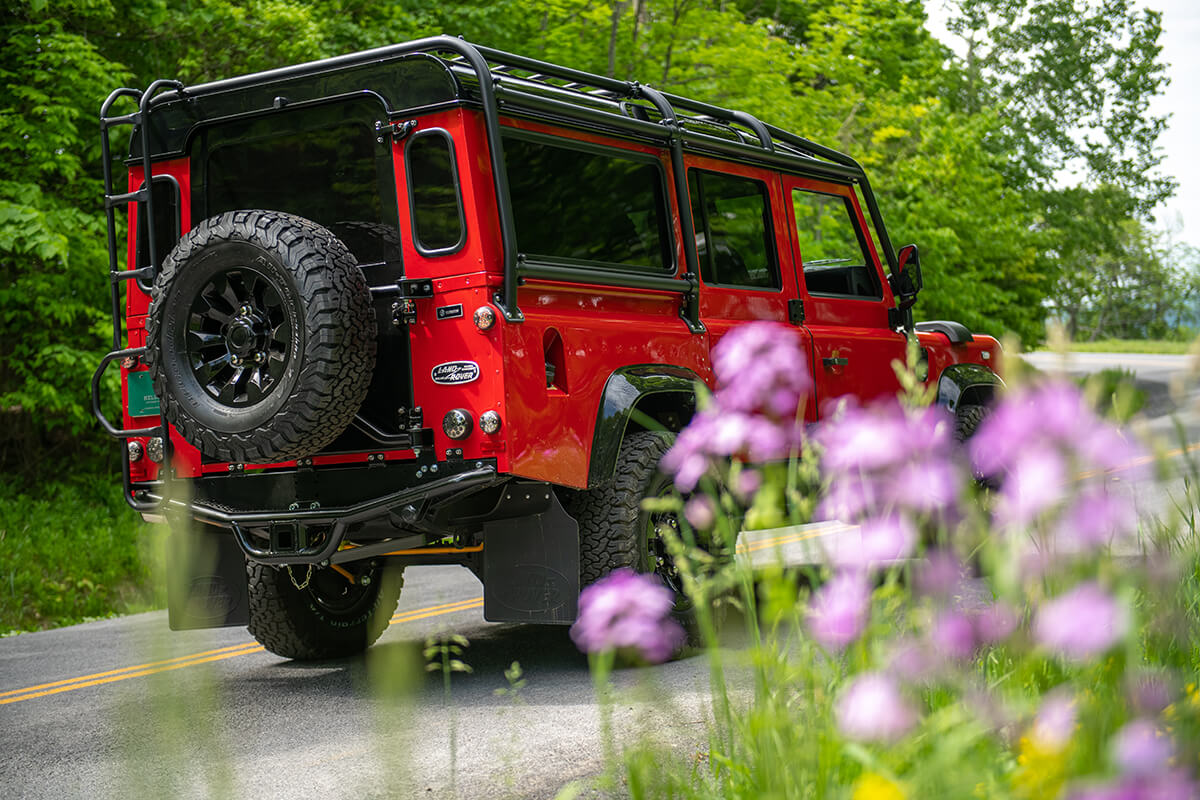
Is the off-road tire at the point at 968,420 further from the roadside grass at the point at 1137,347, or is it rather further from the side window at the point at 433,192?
the roadside grass at the point at 1137,347

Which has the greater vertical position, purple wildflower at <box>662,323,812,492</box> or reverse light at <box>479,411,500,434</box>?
reverse light at <box>479,411,500,434</box>

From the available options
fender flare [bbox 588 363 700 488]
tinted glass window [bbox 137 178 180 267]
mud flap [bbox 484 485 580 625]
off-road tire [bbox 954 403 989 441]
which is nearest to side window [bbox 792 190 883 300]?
off-road tire [bbox 954 403 989 441]

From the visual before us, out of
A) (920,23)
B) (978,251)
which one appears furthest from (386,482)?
(920,23)

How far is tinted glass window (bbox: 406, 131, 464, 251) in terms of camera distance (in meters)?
5.80

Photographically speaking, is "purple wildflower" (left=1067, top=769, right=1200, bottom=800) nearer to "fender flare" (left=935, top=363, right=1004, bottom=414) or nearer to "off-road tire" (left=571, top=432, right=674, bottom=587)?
"off-road tire" (left=571, top=432, right=674, bottom=587)

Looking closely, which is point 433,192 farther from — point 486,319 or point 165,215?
point 165,215

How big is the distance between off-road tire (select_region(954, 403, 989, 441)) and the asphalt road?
2.75 metres

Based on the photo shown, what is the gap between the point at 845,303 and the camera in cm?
820

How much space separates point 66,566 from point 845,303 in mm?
6610

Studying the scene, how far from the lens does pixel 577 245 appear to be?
639 cm

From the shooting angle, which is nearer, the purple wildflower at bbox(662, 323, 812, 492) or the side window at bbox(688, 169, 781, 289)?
the purple wildflower at bbox(662, 323, 812, 492)

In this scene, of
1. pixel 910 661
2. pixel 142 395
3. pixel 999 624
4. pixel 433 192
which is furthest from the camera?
pixel 142 395

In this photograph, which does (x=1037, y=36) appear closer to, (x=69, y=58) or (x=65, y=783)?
(x=69, y=58)

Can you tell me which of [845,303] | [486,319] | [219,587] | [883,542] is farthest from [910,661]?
[845,303]
